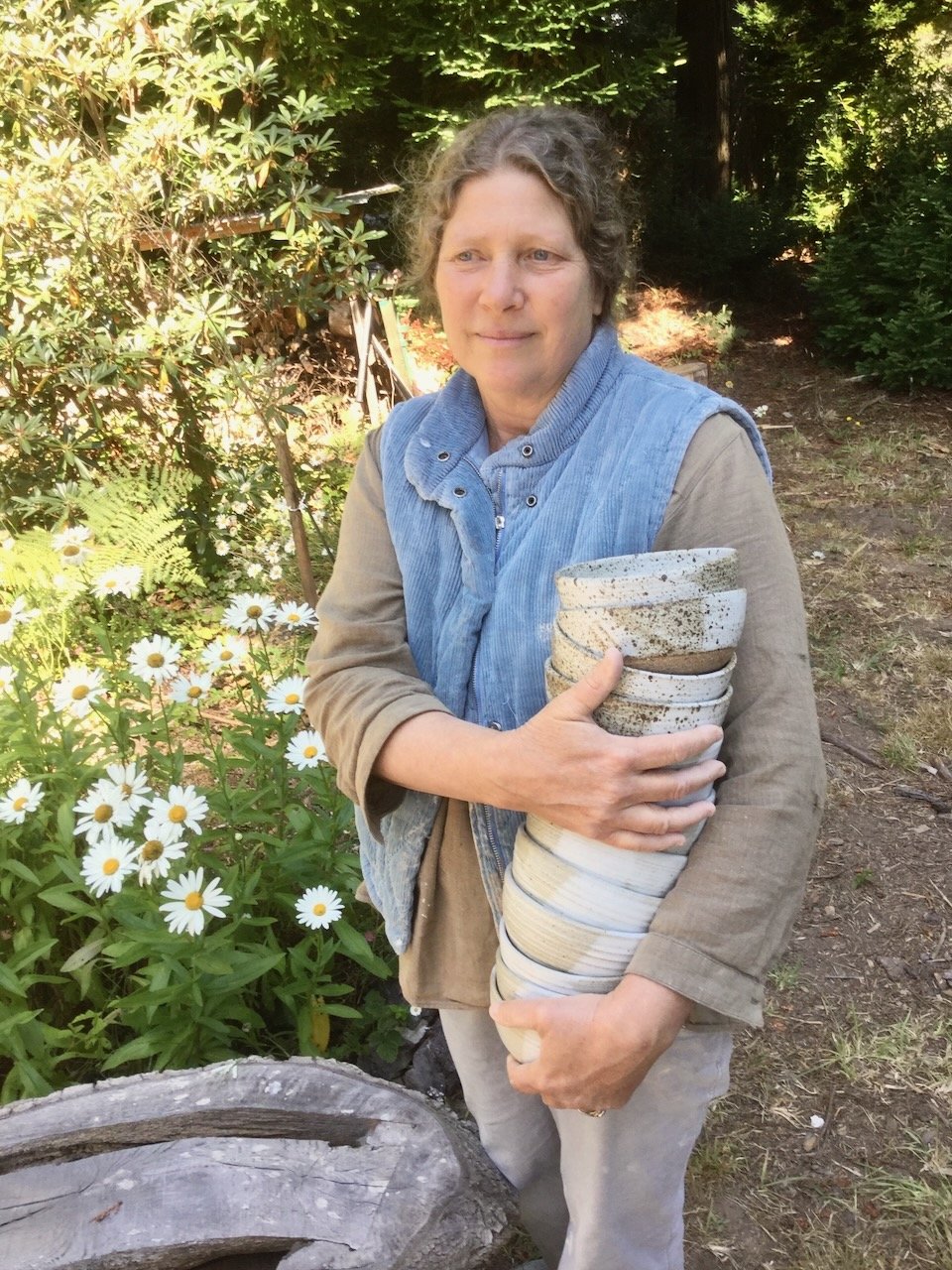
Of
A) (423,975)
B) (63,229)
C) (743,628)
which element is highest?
(63,229)

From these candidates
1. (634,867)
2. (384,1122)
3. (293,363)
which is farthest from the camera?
(293,363)

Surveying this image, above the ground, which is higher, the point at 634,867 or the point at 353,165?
the point at 353,165

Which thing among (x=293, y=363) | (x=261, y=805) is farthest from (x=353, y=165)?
(x=261, y=805)

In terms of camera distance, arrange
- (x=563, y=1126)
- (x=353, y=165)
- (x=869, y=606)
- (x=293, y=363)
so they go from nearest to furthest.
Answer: (x=563, y=1126), (x=869, y=606), (x=293, y=363), (x=353, y=165)

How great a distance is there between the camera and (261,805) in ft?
7.35

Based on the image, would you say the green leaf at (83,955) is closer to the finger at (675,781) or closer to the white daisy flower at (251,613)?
the white daisy flower at (251,613)

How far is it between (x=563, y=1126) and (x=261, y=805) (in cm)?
113

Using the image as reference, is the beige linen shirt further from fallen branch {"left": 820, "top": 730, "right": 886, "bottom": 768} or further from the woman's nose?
fallen branch {"left": 820, "top": 730, "right": 886, "bottom": 768}

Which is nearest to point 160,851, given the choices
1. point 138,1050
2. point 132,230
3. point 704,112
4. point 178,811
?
point 178,811

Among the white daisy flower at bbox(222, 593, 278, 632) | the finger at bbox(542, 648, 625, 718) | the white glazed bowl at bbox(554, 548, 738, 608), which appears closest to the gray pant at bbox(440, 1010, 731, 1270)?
the finger at bbox(542, 648, 625, 718)

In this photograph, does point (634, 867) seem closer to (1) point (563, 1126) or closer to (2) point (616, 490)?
(2) point (616, 490)

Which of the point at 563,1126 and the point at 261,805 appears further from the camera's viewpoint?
the point at 261,805

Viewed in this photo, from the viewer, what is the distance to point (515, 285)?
117cm

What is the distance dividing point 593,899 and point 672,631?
32 cm
